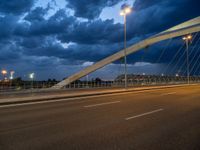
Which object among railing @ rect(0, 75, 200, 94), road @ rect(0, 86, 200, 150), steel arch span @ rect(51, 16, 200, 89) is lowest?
road @ rect(0, 86, 200, 150)

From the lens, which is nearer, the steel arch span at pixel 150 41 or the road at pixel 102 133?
the road at pixel 102 133

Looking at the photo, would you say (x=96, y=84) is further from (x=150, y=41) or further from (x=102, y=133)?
(x=102, y=133)

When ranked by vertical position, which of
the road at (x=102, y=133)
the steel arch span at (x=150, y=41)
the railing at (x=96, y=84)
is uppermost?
the steel arch span at (x=150, y=41)

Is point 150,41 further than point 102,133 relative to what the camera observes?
Yes

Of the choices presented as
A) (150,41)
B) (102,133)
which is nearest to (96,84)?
(150,41)

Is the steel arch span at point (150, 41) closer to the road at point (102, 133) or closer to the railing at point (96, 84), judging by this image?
the railing at point (96, 84)

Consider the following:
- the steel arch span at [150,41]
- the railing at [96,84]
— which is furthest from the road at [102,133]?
the steel arch span at [150,41]

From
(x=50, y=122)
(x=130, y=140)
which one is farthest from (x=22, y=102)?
(x=130, y=140)

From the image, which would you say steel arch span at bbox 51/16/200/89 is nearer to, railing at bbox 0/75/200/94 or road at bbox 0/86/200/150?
railing at bbox 0/75/200/94

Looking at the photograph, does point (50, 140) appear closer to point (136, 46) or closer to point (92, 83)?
point (92, 83)

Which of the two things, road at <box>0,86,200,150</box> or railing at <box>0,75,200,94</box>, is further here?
railing at <box>0,75,200,94</box>

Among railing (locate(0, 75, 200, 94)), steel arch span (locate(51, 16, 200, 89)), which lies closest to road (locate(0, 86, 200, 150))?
railing (locate(0, 75, 200, 94))

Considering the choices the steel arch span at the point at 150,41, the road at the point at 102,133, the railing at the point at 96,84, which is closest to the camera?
the road at the point at 102,133

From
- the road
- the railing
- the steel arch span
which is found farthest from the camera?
the steel arch span
